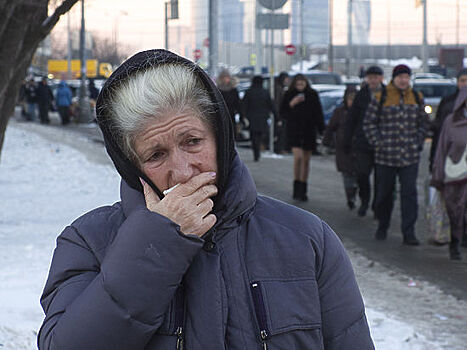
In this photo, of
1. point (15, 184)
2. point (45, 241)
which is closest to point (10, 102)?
point (45, 241)

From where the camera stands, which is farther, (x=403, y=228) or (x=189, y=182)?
(x=403, y=228)

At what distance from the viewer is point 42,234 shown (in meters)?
9.38

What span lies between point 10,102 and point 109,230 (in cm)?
693

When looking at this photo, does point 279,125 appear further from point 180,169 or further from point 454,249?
point 180,169

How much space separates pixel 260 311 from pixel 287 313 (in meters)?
0.06

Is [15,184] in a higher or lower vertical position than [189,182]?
lower

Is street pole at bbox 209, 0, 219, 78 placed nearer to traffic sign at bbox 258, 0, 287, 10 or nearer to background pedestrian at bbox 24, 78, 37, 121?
traffic sign at bbox 258, 0, 287, 10

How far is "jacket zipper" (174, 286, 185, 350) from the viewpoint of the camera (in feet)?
6.48

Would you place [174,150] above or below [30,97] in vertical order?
above

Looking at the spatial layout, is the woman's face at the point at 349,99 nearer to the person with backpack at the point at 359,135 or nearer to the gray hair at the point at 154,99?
the person with backpack at the point at 359,135

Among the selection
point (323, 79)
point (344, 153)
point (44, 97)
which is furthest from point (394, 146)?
point (44, 97)

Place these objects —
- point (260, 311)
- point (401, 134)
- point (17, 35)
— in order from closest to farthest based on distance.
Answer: point (260, 311) < point (17, 35) < point (401, 134)

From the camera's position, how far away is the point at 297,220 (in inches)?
85.7

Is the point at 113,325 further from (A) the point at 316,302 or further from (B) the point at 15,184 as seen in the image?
(B) the point at 15,184
